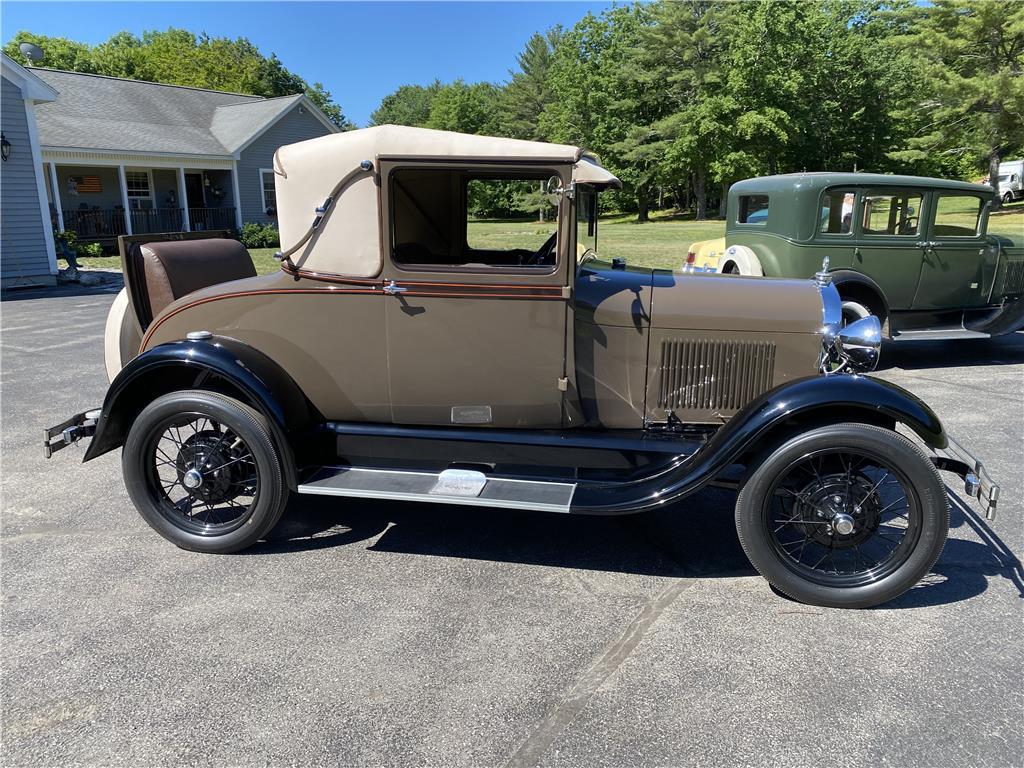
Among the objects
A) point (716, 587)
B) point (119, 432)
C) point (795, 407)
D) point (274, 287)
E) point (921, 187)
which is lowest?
point (716, 587)

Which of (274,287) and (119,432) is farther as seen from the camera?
(119,432)

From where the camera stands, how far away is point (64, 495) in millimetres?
4426

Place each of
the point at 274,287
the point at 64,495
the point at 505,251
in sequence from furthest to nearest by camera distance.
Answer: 1. the point at 64,495
2. the point at 505,251
3. the point at 274,287

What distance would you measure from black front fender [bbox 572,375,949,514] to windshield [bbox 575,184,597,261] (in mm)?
1176

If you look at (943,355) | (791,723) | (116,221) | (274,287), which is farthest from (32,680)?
(116,221)

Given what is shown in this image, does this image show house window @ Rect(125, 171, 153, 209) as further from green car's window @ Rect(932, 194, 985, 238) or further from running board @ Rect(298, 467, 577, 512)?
running board @ Rect(298, 467, 577, 512)

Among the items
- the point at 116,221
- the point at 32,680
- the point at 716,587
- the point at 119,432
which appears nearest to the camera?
the point at 32,680

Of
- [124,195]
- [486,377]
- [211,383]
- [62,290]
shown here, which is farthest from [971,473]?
[124,195]

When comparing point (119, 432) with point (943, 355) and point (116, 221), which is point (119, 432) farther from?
point (116, 221)

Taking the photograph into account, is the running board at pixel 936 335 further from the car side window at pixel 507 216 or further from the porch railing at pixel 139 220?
the porch railing at pixel 139 220

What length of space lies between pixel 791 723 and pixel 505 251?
278 cm

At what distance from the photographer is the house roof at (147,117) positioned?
20594 mm

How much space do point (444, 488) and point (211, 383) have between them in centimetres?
150

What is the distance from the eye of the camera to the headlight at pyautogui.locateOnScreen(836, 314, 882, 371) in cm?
341
